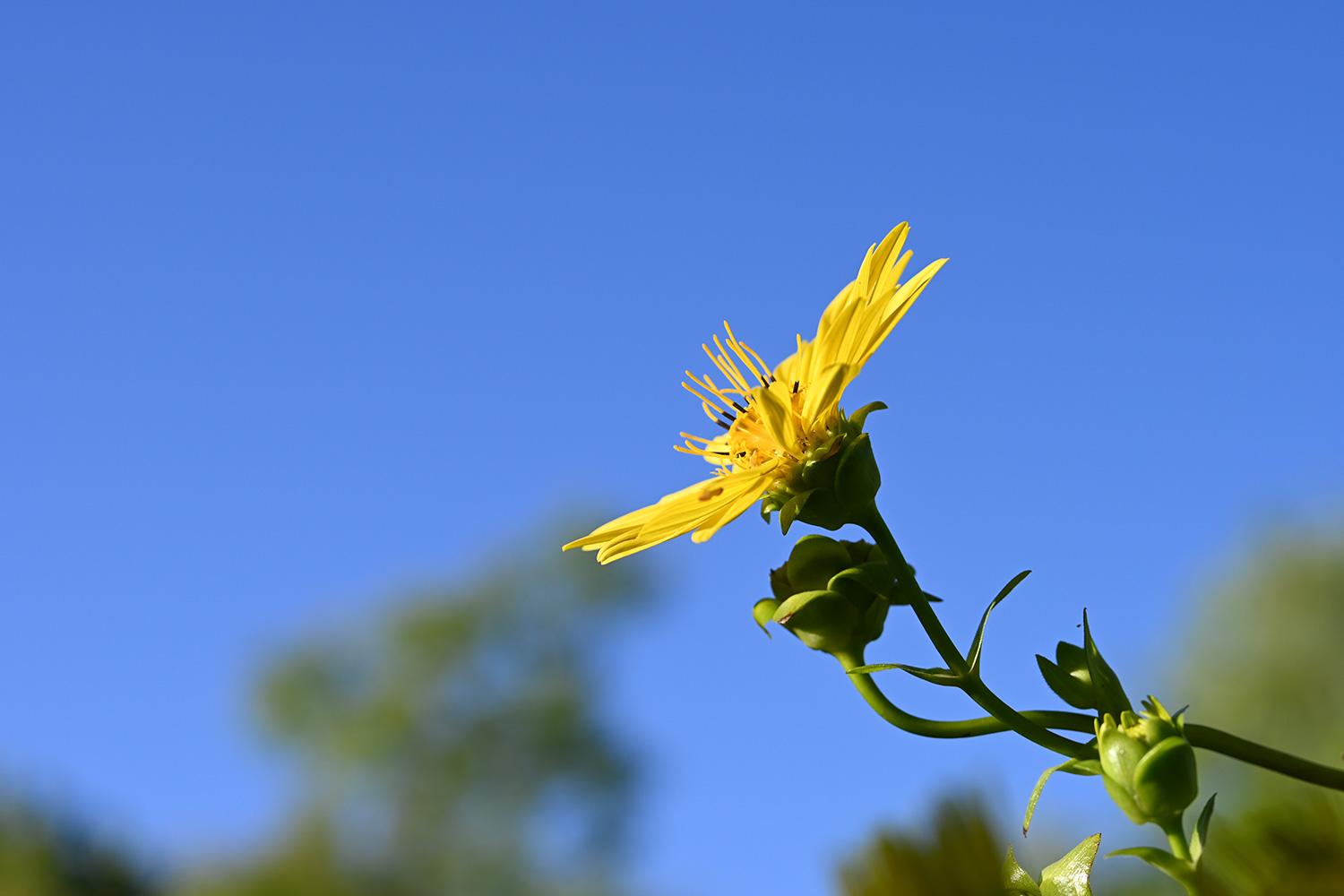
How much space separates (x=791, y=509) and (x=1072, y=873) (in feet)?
0.85

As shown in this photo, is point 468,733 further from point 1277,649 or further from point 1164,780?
point 1164,780

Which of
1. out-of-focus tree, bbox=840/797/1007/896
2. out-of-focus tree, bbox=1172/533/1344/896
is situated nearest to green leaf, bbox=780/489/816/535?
out-of-focus tree, bbox=840/797/1007/896

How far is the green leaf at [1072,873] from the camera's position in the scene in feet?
1.29

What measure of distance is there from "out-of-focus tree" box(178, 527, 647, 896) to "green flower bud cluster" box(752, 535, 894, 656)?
47.3ft

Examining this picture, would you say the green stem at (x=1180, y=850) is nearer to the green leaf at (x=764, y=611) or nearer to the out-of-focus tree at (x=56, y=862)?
the green leaf at (x=764, y=611)

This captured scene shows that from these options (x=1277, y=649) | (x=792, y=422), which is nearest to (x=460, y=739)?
(x=1277, y=649)

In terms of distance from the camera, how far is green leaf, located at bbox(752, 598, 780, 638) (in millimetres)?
582

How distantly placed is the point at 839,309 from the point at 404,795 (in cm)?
1537

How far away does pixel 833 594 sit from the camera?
0.56 meters

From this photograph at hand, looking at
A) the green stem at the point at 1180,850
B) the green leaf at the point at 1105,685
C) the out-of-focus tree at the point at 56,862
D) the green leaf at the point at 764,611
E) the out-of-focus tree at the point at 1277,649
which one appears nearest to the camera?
the green stem at the point at 1180,850

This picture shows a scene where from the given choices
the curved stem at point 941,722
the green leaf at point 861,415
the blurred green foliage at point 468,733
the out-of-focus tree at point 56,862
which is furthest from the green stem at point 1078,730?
the out-of-focus tree at point 56,862

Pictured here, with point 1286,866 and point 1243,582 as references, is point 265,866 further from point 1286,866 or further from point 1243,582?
point 1286,866

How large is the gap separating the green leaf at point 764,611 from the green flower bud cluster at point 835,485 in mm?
53

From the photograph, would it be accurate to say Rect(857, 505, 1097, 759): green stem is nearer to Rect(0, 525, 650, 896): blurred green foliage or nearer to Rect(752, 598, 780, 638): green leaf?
Rect(752, 598, 780, 638): green leaf
